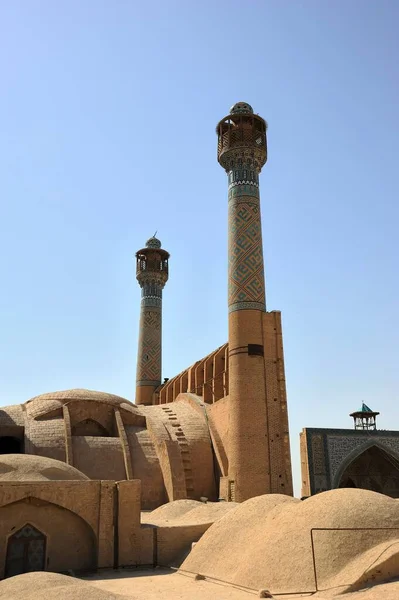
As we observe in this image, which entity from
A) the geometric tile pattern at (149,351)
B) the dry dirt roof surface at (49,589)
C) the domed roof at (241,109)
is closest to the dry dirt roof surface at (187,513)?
the dry dirt roof surface at (49,589)

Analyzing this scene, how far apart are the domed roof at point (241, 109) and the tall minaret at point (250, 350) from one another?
0.26ft

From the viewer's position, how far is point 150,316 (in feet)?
113

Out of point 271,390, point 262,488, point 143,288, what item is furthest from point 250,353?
point 143,288

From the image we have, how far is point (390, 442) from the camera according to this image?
1973 cm

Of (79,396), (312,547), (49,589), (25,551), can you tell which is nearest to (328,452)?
(79,396)

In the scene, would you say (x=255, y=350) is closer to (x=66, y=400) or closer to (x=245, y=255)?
(x=245, y=255)

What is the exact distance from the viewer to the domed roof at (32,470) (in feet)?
37.9

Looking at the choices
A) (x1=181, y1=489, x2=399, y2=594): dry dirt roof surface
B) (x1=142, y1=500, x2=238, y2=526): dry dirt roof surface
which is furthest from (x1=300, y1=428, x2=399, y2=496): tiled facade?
(x1=181, y1=489, x2=399, y2=594): dry dirt roof surface

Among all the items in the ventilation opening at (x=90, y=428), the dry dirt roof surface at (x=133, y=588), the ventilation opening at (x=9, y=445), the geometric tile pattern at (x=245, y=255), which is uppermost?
the geometric tile pattern at (x=245, y=255)

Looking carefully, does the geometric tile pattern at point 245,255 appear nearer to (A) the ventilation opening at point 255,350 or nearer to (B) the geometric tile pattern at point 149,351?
(A) the ventilation opening at point 255,350

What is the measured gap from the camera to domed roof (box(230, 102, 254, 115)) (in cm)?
2114

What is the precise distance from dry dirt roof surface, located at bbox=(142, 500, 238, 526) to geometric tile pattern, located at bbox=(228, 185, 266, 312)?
6.50m

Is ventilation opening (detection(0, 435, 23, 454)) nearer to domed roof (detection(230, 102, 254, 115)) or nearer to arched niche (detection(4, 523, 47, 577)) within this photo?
arched niche (detection(4, 523, 47, 577))

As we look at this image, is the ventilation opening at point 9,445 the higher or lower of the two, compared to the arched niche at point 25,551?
higher
